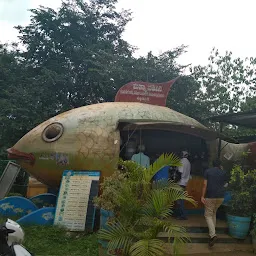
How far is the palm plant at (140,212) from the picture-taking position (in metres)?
5.13

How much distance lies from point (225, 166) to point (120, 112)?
4.10 meters

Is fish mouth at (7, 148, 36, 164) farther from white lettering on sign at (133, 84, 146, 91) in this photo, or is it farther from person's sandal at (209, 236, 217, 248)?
person's sandal at (209, 236, 217, 248)

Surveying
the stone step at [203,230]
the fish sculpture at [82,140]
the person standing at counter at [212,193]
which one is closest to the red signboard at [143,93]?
the fish sculpture at [82,140]

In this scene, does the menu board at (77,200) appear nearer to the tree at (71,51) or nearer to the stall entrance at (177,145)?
the stall entrance at (177,145)

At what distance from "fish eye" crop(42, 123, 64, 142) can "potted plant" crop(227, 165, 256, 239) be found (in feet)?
16.5

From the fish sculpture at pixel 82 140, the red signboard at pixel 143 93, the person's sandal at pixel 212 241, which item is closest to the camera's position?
the person's sandal at pixel 212 241

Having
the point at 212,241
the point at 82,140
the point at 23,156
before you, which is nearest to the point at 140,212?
the point at 212,241

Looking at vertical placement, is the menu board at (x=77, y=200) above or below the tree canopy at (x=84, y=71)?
below

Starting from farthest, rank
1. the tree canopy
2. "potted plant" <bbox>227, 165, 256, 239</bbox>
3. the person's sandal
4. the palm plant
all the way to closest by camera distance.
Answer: the tree canopy → "potted plant" <bbox>227, 165, 256, 239</bbox> → the person's sandal → the palm plant

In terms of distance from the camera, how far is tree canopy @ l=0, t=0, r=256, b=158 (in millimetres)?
16031

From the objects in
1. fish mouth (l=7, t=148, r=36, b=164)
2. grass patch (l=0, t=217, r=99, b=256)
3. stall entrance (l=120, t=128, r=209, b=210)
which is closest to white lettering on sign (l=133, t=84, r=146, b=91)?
stall entrance (l=120, t=128, r=209, b=210)

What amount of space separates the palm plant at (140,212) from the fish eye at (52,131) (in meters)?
3.93

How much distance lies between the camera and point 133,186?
5.71 metres

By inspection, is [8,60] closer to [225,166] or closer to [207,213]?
[225,166]
